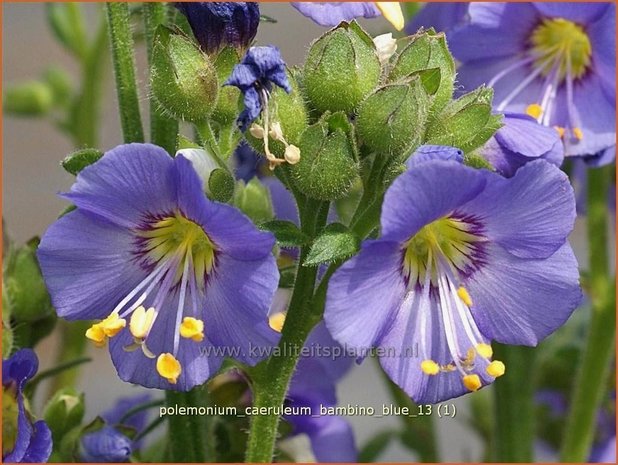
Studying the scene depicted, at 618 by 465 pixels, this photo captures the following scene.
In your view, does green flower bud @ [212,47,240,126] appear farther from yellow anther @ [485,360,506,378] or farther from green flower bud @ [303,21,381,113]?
yellow anther @ [485,360,506,378]

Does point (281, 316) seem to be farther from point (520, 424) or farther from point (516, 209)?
point (520, 424)

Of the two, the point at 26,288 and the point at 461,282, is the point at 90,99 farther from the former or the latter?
the point at 461,282

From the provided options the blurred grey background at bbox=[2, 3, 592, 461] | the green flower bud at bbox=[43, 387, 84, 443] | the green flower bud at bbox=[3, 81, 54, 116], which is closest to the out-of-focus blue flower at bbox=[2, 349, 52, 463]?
the green flower bud at bbox=[43, 387, 84, 443]

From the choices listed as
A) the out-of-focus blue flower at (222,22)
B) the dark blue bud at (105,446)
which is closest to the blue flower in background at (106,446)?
the dark blue bud at (105,446)

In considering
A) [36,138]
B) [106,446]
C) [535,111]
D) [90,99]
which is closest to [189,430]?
[106,446]

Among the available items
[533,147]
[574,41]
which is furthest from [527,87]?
[533,147]

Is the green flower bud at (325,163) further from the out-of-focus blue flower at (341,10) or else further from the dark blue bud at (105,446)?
the dark blue bud at (105,446)
